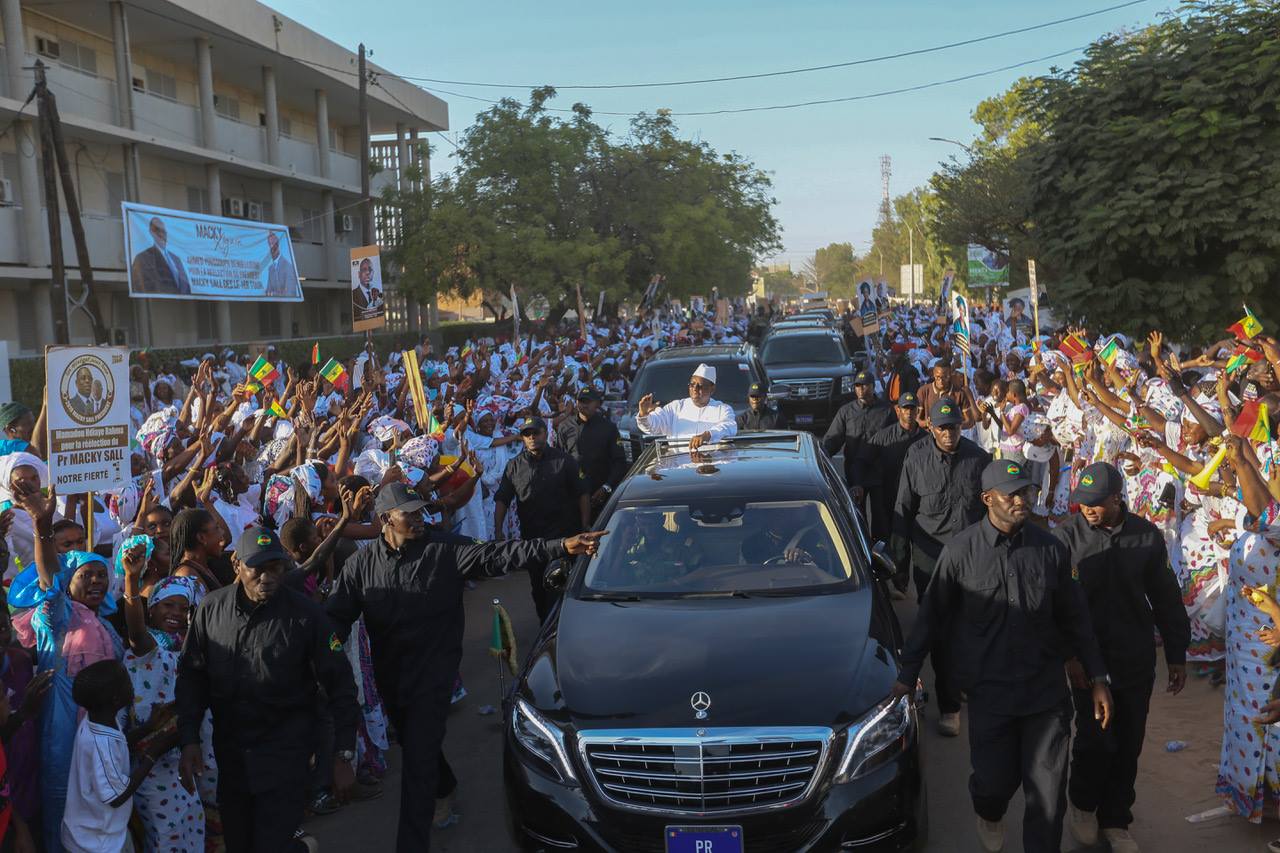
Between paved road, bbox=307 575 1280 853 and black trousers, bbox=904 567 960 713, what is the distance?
0.20 metres

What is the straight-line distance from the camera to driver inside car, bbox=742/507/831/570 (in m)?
5.96

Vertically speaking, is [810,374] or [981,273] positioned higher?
[981,273]

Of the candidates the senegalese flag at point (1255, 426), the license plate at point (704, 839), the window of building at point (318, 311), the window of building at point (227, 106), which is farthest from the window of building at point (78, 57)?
the license plate at point (704, 839)

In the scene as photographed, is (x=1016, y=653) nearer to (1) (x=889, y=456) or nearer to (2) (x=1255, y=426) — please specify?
(2) (x=1255, y=426)

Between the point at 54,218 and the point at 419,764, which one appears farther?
the point at 54,218

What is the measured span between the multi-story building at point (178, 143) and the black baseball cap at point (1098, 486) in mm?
20277

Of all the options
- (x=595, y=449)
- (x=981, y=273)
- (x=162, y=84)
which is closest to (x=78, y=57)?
(x=162, y=84)

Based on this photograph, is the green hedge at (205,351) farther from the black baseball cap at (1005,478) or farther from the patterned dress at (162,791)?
the black baseball cap at (1005,478)

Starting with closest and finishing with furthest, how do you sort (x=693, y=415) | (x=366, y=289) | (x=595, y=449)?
(x=595, y=449) → (x=693, y=415) → (x=366, y=289)

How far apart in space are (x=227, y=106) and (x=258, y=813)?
34.0 meters

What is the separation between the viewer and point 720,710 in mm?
4707

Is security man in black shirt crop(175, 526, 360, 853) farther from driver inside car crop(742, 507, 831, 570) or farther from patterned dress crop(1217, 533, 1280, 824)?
patterned dress crop(1217, 533, 1280, 824)

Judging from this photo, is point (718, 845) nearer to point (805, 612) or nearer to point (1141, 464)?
point (805, 612)

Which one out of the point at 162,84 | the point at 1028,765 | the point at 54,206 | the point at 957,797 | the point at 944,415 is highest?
the point at 162,84
